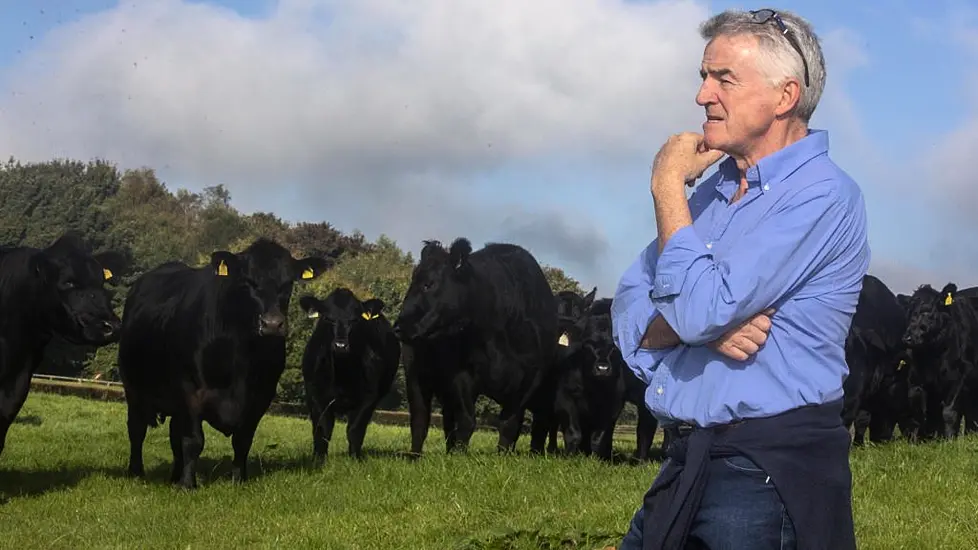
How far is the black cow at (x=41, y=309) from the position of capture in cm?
1086

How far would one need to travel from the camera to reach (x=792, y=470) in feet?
9.12

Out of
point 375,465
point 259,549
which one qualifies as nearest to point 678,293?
point 259,549

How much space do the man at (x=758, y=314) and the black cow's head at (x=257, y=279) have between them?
330 inches

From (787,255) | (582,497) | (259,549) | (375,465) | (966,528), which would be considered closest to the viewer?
(787,255)

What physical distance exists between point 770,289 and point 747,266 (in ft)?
0.26

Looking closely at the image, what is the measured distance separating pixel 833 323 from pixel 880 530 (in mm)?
4728

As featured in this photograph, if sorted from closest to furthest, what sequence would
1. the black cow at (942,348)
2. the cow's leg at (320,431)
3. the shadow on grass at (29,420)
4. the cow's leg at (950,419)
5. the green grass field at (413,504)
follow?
the green grass field at (413,504) < the cow's leg at (320,431) < the cow's leg at (950,419) < the black cow at (942,348) < the shadow on grass at (29,420)

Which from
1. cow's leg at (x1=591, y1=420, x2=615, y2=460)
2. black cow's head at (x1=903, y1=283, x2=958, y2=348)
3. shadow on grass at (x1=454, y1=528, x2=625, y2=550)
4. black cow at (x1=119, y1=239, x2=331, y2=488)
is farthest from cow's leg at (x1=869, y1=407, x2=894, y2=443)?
shadow on grass at (x1=454, y1=528, x2=625, y2=550)

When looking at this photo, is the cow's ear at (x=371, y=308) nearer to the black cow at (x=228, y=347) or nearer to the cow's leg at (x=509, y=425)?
the cow's leg at (x=509, y=425)

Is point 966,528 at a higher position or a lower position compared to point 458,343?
lower

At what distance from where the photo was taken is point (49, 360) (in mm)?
44406

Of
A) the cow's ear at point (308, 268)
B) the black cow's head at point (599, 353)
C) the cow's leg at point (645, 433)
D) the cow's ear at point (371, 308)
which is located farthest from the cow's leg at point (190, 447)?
the cow's leg at point (645, 433)

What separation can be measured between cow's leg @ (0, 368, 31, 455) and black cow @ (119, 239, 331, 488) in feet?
4.55

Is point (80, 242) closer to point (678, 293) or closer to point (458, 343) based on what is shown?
point (458, 343)
